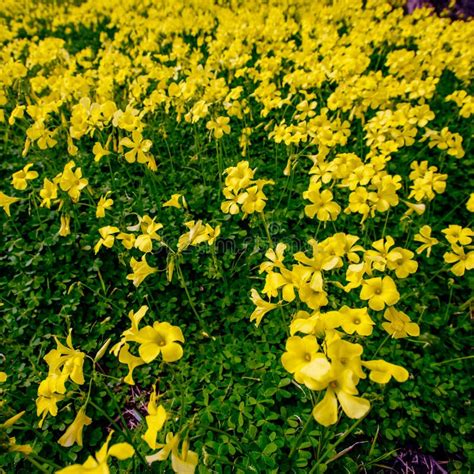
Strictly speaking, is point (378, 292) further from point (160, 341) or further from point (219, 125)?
point (219, 125)

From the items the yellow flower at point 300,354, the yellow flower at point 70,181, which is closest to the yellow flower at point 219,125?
the yellow flower at point 70,181

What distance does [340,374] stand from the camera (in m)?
0.91

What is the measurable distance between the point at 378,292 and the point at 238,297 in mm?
1211

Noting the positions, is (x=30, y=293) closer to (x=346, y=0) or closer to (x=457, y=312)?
(x=457, y=312)

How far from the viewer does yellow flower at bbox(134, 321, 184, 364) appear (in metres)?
1.08

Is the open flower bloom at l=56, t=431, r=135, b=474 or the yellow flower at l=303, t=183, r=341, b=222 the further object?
the yellow flower at l=303, t=183, r=341, b=222

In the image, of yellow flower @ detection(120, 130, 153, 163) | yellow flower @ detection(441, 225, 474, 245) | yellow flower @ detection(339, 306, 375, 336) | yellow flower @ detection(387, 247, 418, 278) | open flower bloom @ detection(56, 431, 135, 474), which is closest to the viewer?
open flower bloom @ detection(56, 431, 135, 474)

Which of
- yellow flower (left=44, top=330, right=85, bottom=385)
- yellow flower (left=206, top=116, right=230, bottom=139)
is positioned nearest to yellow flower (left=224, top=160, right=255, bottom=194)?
yellow flower (left=206, top=116, right=230, bottom=139)

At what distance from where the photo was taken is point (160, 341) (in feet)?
3.82

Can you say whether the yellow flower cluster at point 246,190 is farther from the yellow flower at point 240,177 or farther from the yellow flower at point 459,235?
the yellow flower at point 459,235

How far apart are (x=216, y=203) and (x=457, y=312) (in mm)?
1745

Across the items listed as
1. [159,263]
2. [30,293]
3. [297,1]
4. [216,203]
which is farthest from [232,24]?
[30,293]

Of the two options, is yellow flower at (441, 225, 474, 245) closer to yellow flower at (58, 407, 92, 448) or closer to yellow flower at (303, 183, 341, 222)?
yellow flower at (303, 183, 341, 222)

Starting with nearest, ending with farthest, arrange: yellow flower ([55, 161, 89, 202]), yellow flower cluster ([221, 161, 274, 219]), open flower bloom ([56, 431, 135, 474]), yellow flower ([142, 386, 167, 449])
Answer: open flower bloom ([56, 431, 135, 474])
yellow flower ([142, 386, 167, 449])
yellow flower cluster ([221, 161, 274, 219])
yellow flower ([55, 161, 89, 202])
